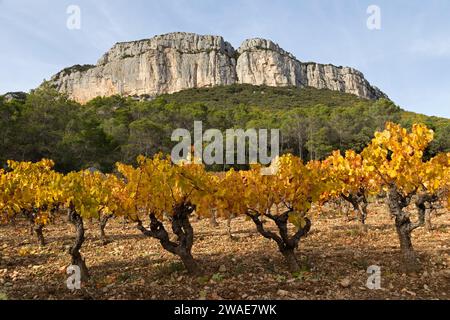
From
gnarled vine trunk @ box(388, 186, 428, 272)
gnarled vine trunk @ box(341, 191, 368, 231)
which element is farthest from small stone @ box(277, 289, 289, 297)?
gnarled vine trunk @ box(341, 191, 368, 231)

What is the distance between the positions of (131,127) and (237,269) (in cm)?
3720

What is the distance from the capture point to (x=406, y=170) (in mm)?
9031

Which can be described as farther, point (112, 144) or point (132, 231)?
point (112, 144)

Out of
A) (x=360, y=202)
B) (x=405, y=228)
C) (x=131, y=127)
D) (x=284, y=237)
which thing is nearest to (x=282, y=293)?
(x=284, y=237)

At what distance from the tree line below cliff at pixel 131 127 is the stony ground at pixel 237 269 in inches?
773

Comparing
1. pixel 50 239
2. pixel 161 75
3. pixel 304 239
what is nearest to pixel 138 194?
pixel 304 239

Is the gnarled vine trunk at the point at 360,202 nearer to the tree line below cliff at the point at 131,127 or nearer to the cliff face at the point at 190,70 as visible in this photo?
the tree line below cliff at the point at 131,127

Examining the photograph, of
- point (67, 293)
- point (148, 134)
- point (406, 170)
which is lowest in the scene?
point (67, 293)

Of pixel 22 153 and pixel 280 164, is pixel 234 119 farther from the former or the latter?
pixel 280 164

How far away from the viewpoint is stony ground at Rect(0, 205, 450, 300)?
314 inches

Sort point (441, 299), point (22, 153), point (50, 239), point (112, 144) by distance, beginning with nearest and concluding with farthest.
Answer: point (441, 299) → point (50, 239) → point (22, 153) → point (112, 144)

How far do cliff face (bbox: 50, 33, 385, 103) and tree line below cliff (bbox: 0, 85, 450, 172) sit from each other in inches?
2703

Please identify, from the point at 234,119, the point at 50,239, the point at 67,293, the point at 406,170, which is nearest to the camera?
the point at 67,293
